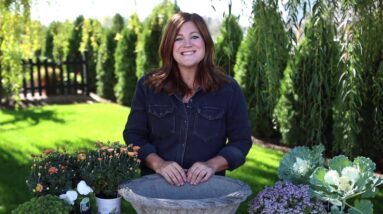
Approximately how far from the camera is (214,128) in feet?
5.71

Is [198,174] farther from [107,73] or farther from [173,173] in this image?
[107,73]

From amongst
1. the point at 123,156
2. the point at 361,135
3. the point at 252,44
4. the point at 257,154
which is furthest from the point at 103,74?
the point at 123,156

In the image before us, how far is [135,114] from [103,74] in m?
7.22

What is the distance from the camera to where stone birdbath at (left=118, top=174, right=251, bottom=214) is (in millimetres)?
1192

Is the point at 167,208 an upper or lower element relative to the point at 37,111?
upper

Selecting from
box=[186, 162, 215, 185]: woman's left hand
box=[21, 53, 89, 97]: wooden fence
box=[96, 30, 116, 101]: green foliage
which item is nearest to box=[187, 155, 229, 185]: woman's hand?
box=[186, 162, 215, 185]: woman's left hand

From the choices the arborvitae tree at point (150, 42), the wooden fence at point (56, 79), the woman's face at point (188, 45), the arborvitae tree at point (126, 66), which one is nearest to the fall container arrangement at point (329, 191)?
the woman's face at point (188, 45)

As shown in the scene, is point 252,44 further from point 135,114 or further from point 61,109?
point 61,109

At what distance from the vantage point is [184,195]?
1529mm

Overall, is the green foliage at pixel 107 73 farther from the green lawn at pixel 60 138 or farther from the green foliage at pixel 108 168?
the green foliage at pixel 108 168

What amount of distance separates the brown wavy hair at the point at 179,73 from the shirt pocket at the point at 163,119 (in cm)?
7

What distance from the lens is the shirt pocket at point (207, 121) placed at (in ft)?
5.65

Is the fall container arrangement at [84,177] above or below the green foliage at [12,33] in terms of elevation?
below

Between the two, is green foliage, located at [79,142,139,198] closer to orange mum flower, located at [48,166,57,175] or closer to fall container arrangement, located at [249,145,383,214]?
orange mum flower, located at [48,166,57,175]
